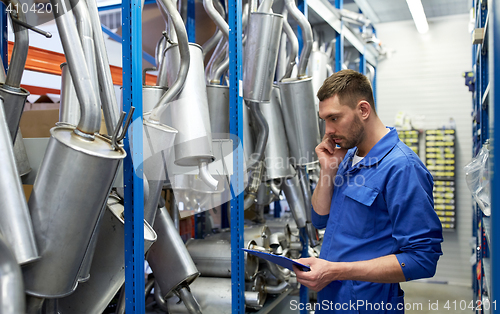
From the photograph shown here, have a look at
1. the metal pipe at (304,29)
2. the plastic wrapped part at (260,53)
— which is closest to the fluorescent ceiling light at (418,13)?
the metal pipe at (304,29)

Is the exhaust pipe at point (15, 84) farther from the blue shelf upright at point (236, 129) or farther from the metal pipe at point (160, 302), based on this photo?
the metal pipe at point (160, 302)

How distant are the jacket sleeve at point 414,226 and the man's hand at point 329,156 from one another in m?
0.39

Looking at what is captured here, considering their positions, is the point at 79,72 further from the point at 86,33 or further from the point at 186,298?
the point at 186,298

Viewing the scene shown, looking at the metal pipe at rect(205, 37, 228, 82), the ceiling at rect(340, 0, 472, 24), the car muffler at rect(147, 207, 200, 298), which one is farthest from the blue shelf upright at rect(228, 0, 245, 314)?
the ceiling at rect(340, 0, 472, 24)

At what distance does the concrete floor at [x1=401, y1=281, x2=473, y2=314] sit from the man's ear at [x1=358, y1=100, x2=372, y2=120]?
3.34 meters

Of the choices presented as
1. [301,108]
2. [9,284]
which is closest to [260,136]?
[301,108]

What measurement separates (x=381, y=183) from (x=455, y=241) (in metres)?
4.73

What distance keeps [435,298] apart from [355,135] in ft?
13.3

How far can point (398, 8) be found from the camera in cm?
520

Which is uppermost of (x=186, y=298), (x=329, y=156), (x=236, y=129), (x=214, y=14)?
(x=214, y=14)

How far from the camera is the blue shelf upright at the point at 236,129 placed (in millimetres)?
1856

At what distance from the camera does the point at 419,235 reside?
1263mm

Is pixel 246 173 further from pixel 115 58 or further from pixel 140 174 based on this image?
pixel 115 58

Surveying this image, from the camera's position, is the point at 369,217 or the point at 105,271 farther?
the point at 369,217
